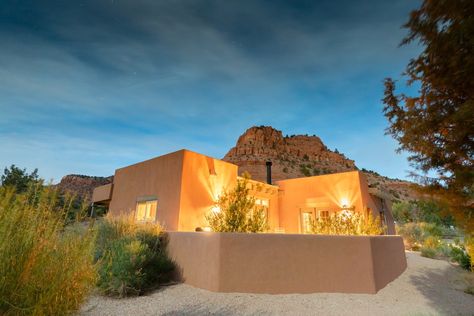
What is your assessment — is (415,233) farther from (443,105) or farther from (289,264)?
(443,105)

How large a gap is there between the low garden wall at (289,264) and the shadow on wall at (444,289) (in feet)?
3.59

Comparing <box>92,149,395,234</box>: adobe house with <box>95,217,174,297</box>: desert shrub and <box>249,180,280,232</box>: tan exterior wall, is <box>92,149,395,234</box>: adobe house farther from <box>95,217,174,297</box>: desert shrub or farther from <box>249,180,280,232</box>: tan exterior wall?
<box>95,217,174,297</box>: desert shrub

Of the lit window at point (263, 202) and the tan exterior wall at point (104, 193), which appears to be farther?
the tan exterior wall at point (104, 193)

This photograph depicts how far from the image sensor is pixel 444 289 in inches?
225

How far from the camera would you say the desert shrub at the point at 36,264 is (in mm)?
1656

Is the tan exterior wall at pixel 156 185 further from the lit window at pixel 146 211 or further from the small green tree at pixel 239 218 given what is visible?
the small green tree at pixel 239 218

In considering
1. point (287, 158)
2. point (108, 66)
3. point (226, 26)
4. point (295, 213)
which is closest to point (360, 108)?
point (295, 213)

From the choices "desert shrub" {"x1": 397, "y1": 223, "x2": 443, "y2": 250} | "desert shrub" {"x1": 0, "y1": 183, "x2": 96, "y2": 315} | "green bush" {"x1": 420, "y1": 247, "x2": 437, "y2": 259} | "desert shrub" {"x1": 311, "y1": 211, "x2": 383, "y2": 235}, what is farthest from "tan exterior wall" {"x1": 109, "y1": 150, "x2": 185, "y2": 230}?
"desert shrub" {"x1": 397, "y1": 223, "x2": 443, "y2": 250}

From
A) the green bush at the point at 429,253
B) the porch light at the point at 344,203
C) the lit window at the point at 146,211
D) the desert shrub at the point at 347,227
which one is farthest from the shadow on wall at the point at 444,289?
the lit window at the point at 146,211

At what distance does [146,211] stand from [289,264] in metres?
6.36

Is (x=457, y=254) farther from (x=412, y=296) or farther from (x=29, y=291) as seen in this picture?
(x=29, y=291)

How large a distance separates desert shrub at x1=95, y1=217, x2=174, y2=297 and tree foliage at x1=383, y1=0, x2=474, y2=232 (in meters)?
5.69

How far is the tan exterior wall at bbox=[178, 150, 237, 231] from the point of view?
25.3 feet

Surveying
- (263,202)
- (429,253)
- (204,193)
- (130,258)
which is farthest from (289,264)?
(429,253)
